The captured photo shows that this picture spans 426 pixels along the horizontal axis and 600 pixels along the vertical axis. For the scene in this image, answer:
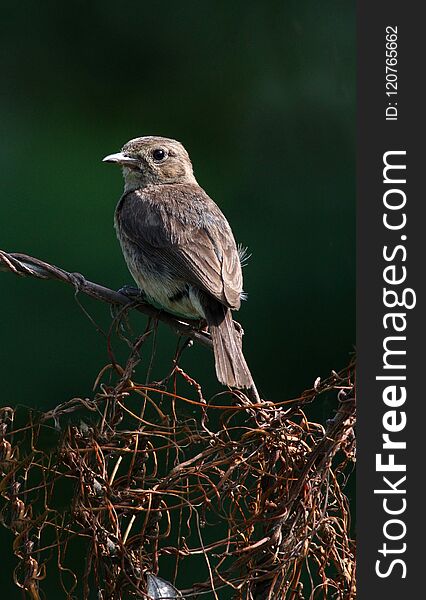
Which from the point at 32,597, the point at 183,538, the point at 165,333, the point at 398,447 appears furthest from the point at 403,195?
the point at 165,333

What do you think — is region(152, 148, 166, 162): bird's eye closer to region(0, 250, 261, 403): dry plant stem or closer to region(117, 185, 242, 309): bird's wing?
region(117, 185, 242, 309): bird's wing

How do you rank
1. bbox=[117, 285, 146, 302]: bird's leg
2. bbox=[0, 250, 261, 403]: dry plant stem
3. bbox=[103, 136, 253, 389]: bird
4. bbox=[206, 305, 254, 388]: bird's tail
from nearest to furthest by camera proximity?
bbox=[0, 250, 261, 403]: dry plant stem
bbox=[206, 305, 254, 388]: bird's tail
bbox=[103, 136, 253, 389]: bird
bbox=[117, 285, 146, 302]: bird's leg

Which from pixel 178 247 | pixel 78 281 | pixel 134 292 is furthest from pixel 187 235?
pixel 78 281

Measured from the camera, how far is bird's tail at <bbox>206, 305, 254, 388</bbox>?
2848 mm

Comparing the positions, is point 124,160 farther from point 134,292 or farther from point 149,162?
point 134,292

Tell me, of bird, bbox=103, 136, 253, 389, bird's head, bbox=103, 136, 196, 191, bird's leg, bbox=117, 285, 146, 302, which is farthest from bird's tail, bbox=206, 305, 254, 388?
bird's head, bbox=103, 136, 196, 191

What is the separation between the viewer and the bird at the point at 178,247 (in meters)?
3.14

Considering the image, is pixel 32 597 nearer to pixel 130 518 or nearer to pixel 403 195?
pixel 130 518

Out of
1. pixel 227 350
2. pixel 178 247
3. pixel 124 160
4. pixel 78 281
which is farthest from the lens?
pixel 124 160

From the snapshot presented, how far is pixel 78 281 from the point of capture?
2.57m

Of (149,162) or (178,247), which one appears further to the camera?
(149,162)

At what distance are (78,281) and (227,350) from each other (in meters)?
0.58

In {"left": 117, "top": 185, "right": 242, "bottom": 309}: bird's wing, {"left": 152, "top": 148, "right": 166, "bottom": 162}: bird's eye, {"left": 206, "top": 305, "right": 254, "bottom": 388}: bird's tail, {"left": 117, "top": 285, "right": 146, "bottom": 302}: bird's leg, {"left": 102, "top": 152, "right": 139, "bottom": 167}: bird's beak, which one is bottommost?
{"left": 206, "top": 305, "right": 254, "bottom": 388}: bird's tail

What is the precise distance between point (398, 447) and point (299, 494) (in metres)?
Answer: 0.29
